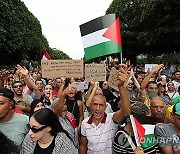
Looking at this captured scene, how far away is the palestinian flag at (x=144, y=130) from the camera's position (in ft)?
11.0

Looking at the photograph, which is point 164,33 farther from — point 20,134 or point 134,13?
point 20,134

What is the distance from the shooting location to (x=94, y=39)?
17.5 ft

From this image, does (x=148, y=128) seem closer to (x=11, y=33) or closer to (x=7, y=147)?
(x=7, y=147)

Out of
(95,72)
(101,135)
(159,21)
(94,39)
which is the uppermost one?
(159,21)

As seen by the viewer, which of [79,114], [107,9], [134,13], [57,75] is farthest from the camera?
[107,9]

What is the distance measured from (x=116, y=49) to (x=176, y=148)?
6.71 ft

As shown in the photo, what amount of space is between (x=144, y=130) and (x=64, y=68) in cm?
297

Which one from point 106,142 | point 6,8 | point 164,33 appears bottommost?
point 106,142

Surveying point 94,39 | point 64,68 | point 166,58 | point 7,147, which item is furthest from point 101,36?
point 166,58

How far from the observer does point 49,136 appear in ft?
10.6

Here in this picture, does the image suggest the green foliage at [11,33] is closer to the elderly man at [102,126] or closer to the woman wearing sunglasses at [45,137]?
the elderly man at [102,126]

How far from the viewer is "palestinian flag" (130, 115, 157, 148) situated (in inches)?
131

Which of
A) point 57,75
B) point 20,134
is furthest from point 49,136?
point 57,75

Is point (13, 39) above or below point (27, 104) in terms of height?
above
